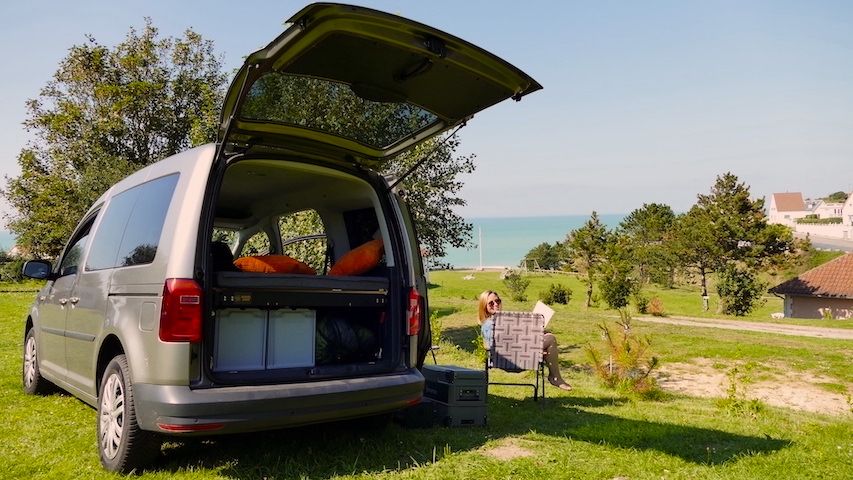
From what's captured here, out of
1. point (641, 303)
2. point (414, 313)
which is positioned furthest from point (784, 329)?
point (414, 313)

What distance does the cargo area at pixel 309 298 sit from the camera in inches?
151

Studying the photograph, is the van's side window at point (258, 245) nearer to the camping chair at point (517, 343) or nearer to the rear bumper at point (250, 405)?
the camping chair at point (517, 343)

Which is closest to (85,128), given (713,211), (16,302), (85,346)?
(16,302)

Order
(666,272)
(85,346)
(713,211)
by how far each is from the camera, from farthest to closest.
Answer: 1. (666,272)
2. (713,211)
3. (85,346)

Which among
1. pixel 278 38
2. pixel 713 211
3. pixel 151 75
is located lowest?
pixel 278 38

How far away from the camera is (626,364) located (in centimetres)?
808

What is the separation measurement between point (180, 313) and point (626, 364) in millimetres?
6034

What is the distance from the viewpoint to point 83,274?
4.89 metres

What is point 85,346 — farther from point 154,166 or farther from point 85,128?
point 85,128

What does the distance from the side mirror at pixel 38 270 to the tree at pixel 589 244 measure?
2973cm

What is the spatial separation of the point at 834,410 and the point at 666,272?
42864mm

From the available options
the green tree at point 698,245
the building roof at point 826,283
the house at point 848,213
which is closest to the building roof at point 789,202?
the house at point 848,213

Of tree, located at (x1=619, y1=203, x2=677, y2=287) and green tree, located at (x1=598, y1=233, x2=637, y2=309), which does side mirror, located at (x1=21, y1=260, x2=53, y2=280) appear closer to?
green tree, located at (x1=598, y1=233, x2=637, y2=309)

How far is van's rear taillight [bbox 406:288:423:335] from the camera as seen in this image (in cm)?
443
